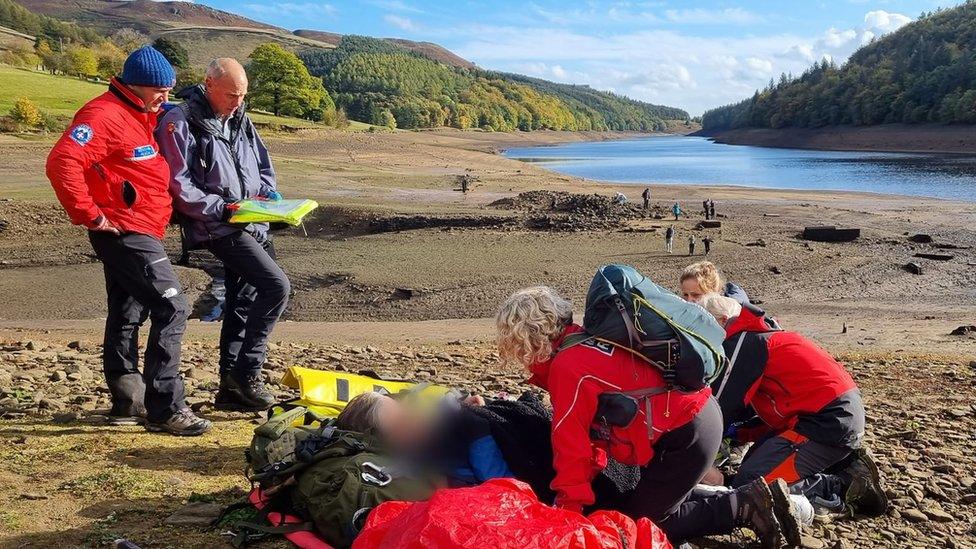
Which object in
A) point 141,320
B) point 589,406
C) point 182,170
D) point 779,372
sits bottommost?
point 141,320

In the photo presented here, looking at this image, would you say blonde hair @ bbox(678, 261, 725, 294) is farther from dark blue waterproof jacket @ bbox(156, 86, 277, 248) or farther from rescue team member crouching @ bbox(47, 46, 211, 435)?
rescue team member crouching @ bbox(47, 46, 211, 435)

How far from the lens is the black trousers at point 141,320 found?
14.6ft

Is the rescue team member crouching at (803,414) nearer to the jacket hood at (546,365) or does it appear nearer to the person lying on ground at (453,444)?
the jacket hood at (546,365)

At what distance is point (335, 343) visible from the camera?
10219 millimetres

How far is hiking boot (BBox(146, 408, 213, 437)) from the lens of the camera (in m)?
4.72

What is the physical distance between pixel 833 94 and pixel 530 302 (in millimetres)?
128617

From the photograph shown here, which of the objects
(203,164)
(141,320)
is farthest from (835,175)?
(141,320)

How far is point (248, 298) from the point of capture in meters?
5.33

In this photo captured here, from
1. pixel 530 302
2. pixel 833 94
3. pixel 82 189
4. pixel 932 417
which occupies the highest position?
pixel 833 94

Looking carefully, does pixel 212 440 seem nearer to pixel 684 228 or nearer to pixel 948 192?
pixel 684 228

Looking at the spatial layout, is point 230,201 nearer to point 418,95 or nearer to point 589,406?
point 589,406

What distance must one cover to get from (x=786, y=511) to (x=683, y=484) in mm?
528

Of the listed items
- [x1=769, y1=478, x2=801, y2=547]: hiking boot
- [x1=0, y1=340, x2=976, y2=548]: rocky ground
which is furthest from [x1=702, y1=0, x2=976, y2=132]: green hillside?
[x1=769, y1=478, x2=801, y2=547]: hiking boot

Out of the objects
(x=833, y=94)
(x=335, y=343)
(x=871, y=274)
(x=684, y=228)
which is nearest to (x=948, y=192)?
(x=684, y=228)
